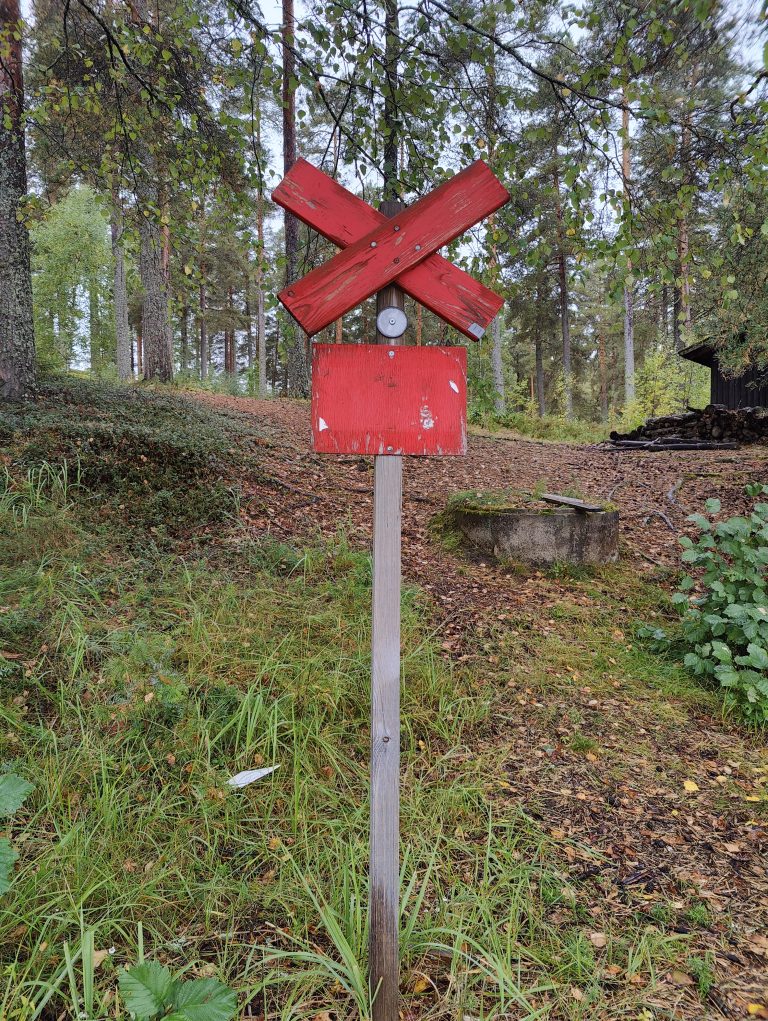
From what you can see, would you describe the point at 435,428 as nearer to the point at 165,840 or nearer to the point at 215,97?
the point at 165,840

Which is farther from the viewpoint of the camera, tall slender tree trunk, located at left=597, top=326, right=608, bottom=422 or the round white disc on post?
tall slender tree trunk, located at left=597, top=326, right=608, bottom=422

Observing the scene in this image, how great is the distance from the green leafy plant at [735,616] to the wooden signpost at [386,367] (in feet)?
7.31

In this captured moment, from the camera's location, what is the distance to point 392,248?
1.53m

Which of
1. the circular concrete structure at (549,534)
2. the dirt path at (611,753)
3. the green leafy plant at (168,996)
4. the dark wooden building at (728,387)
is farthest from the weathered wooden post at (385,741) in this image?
the dark wooden building at (728,387)

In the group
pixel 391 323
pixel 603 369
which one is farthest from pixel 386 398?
pixel 603 369

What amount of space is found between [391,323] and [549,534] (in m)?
3.62

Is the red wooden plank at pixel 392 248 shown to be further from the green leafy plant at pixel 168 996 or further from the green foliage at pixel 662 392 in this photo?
the green foliage at pixel 662 392

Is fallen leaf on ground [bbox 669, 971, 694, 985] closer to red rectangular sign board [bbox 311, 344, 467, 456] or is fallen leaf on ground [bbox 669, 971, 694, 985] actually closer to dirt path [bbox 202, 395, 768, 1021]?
dirt path [bbox 202, 395, 768, 1021]

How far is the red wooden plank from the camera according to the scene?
1530mm

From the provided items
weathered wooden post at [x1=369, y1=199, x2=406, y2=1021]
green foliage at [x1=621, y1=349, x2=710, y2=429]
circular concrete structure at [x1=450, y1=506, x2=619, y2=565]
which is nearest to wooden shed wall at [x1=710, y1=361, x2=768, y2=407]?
green foliage at [x1=621, y1=349, x2=710, y2=429]

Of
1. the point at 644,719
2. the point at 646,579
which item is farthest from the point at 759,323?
the point at 644,719

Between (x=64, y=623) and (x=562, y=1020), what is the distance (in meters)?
2.74

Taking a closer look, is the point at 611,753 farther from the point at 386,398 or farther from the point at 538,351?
the point at 538,351

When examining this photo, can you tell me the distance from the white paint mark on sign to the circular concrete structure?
10.0 ft
